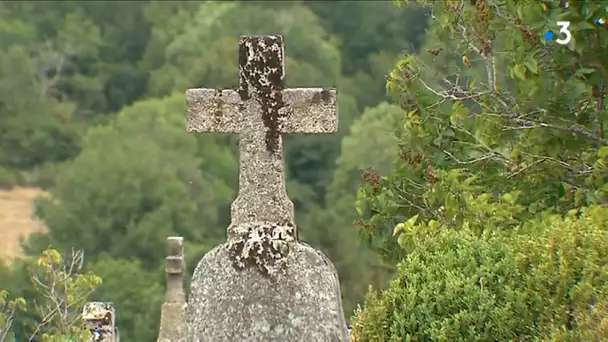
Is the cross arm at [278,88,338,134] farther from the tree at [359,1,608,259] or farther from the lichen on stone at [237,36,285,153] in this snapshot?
the tree at [359,1,608,259]

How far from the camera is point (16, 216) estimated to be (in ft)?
200

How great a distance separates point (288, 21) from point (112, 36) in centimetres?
1138

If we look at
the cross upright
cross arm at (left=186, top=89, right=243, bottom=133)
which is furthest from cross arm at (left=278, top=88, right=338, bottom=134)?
cross arm at (left=186, top=89, right=243, bottom=133)

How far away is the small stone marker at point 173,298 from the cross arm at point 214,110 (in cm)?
395

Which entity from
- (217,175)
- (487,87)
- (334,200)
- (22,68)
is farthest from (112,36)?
(487,87)

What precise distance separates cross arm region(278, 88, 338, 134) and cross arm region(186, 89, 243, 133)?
→ 227 mm

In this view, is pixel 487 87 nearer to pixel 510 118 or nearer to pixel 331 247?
pixel 510 118

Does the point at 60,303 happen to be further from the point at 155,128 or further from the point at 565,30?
the point at 155,128

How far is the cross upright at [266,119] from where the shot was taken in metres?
7.00

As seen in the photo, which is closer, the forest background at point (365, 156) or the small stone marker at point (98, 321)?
the forest background at point (365, 156)

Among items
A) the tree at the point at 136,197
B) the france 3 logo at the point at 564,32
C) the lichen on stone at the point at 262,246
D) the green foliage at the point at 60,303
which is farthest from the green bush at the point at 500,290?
the tree at the point at 136,197

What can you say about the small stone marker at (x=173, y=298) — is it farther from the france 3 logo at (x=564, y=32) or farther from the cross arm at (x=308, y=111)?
the cross arm at (x=308, y=111)

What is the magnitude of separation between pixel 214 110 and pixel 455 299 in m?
1.51

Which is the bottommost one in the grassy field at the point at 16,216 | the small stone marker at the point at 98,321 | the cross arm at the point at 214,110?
the grassy field at the point at 16,216
